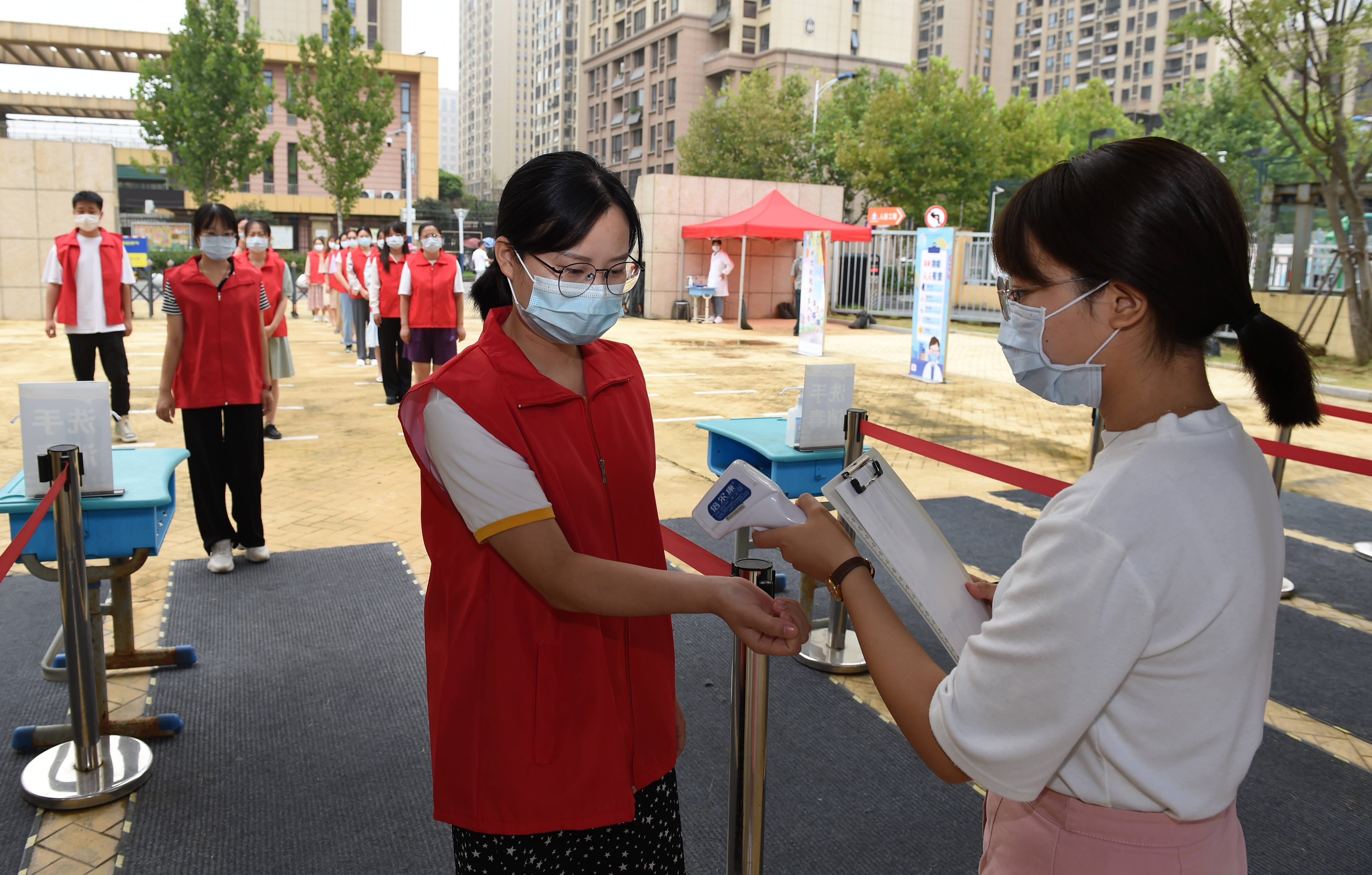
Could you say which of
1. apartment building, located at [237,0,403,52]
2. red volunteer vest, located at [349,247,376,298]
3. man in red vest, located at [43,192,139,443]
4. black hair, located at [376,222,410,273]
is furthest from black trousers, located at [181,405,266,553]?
apartment building, located at [237,0,403,52]

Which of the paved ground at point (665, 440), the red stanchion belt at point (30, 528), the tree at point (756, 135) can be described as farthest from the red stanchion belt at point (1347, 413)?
the tree at point (756, 135)

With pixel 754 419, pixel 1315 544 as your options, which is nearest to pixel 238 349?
pixel 754 419

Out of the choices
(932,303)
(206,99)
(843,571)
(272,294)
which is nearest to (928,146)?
(932,303)

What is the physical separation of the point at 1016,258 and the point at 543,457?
2.42 ft

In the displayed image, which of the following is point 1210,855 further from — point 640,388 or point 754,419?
point 754,419

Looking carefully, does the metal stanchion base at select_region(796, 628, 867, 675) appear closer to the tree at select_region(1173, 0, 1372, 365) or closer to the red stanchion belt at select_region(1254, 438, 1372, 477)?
the red stanchion belt at select_region(1254, 438, 1372, 477)

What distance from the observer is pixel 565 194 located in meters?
1.58

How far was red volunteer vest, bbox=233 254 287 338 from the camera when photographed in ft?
24.5

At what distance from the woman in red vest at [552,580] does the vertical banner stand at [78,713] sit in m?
1.83

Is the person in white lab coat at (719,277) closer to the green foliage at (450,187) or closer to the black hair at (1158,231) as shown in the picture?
the black hair at (1158,231)

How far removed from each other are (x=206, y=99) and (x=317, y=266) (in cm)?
1375

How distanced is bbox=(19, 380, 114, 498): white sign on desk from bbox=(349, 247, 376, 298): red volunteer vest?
9062 millimetres

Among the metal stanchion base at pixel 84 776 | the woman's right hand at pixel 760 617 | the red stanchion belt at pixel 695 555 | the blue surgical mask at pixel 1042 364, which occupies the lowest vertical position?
the metal stanchion base at pixel 84 776

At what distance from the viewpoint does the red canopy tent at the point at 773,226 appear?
63.6ft
